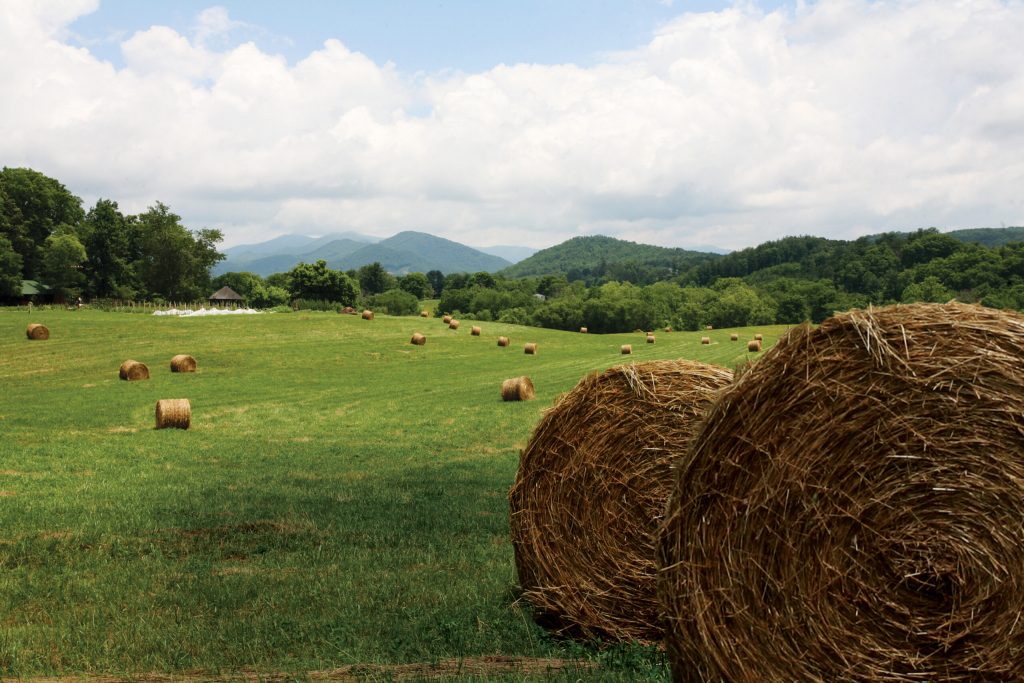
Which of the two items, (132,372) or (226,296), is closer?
(132,372)

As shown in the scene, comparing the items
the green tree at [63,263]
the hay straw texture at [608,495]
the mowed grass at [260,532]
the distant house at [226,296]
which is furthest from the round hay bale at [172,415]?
the distant house at [226,296]

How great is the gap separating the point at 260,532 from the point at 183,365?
96.1 feet

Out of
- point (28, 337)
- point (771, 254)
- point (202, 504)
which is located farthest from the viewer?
point (771, 254)

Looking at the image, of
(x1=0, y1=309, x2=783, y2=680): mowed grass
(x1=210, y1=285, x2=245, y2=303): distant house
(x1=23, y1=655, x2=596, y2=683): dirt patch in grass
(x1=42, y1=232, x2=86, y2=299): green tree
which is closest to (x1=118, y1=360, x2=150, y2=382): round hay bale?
(x1=0, y1=309, x2=783, y2=680): mowed grass

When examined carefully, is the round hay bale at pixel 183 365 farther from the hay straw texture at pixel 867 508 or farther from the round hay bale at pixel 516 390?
the hay straw texture at pixel 867 508

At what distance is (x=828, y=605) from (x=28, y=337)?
5292cm

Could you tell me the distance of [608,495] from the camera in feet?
24.6

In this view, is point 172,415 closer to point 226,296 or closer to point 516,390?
point 516,390

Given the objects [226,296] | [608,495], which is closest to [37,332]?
[608,495]

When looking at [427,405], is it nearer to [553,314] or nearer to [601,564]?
[601,564]

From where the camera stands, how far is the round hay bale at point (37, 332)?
46.9m

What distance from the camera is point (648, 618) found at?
7.24 meters

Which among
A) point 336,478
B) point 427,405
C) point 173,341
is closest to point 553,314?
point 173,341

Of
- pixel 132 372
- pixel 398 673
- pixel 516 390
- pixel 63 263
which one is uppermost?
pixel 63 263
